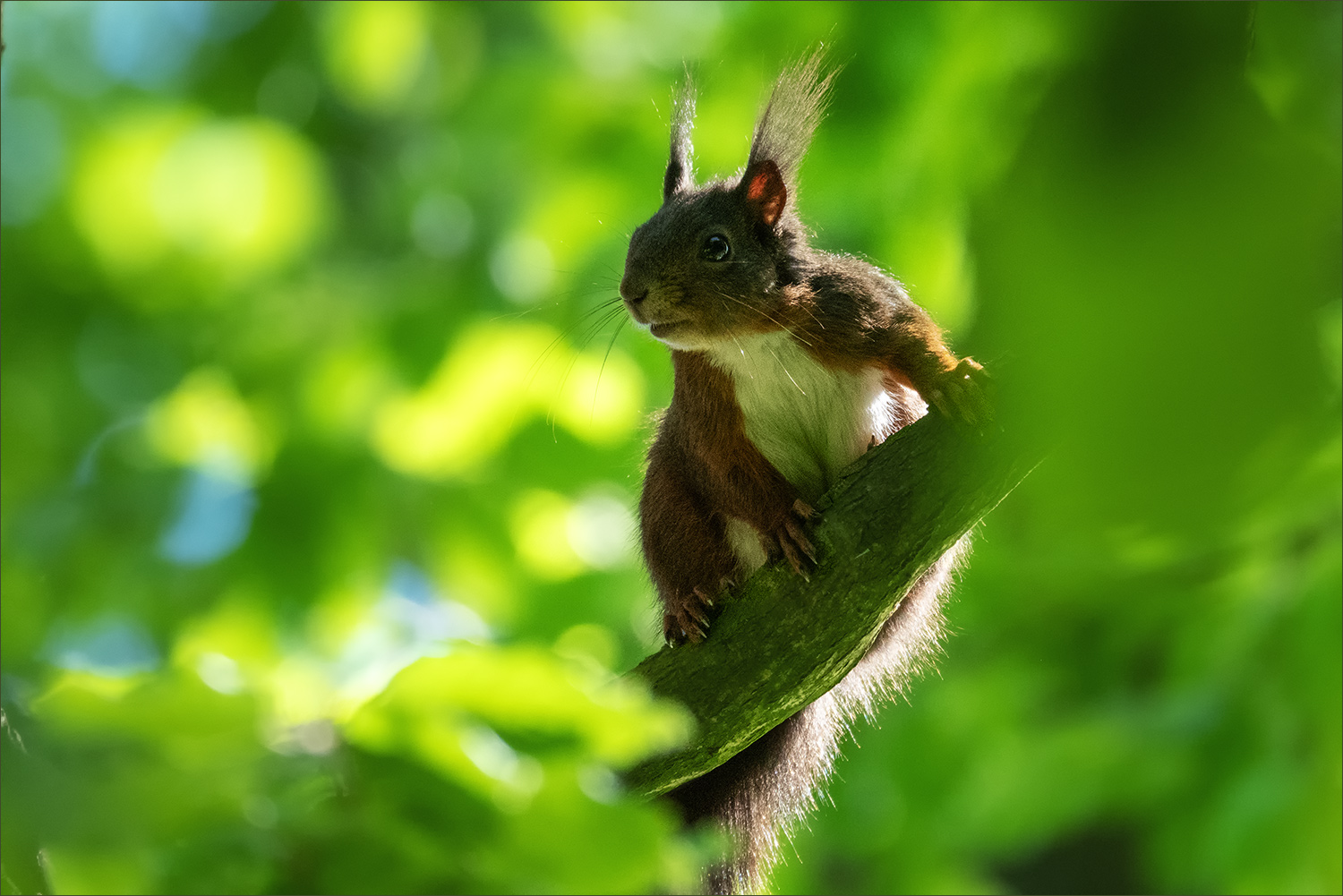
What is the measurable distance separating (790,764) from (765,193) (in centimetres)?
143

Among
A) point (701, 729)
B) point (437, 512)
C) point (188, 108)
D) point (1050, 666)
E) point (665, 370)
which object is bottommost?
point (701, 729)

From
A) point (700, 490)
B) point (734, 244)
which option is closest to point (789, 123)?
point (734, 244)

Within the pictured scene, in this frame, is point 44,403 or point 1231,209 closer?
point 1231,209

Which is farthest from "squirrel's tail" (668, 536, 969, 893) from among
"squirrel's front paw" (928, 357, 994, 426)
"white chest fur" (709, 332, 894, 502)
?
"squirrel's front paw" (928, 357, 994, 426)

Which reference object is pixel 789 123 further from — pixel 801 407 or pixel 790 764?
pixel 790 764

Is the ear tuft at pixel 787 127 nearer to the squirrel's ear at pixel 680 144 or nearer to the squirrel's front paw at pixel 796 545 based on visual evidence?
the squirrel's ear at pixel 680 144

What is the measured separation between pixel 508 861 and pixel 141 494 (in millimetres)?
2722

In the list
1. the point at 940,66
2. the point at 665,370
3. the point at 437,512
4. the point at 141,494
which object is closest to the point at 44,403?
the point at 141,494

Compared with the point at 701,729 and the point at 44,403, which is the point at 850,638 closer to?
the point at 701,729

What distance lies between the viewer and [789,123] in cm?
298

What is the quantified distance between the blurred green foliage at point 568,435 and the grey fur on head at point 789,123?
0.15 m

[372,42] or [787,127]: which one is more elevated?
[372,42]

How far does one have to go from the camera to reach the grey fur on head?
2.82 m

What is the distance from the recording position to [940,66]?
2.14 meters
